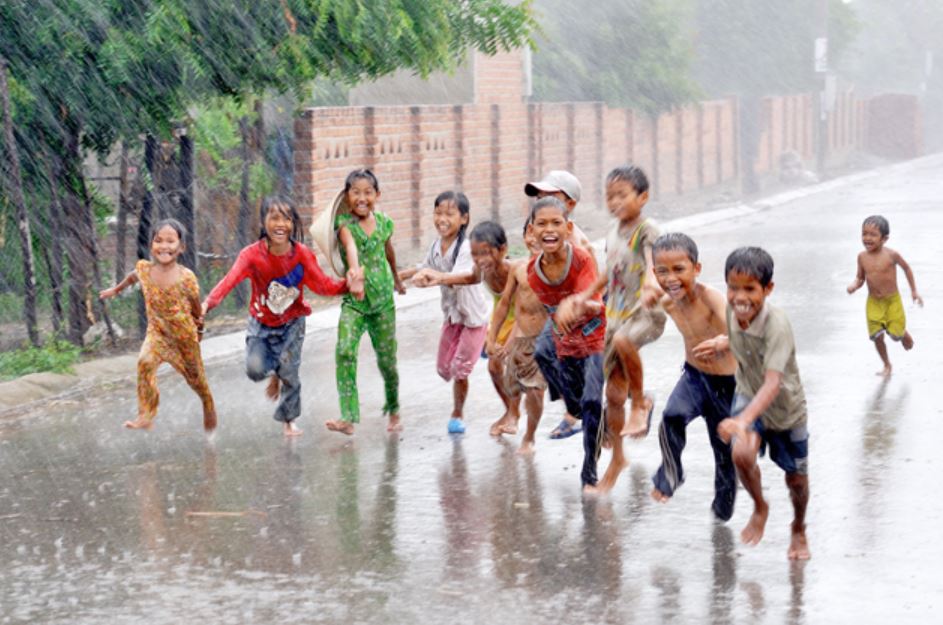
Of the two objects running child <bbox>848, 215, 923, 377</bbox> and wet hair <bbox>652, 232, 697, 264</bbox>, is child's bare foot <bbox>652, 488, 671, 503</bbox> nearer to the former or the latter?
wet hair <bbox>652, 232, 697, 264</bbox>

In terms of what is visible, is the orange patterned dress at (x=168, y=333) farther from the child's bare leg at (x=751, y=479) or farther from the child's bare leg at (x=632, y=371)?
the child's bare leg at (x=751, y=479)

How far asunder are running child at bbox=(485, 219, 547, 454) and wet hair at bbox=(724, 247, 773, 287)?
86.2 inches

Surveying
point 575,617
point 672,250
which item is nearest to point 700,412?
point 672,250

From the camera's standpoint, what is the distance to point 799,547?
6051mm

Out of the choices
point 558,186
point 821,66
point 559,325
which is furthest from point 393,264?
point 821,66

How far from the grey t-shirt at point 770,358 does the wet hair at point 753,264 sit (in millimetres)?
156

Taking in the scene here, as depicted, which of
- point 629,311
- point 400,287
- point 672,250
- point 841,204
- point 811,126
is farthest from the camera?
point 811,126

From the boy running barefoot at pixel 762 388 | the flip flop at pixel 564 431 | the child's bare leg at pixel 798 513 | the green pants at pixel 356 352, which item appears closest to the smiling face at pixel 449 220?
the green pants at pixel 356 352

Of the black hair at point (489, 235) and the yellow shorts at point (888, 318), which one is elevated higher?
the black hair at point (489, 235)

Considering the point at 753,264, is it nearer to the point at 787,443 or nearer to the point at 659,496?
the point at 787,443

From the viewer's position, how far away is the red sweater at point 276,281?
8.66m

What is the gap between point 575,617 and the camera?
5.39m

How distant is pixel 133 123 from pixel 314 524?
6289 mm

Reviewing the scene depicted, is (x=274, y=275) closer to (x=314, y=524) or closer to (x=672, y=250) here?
(x=314, y=524)
